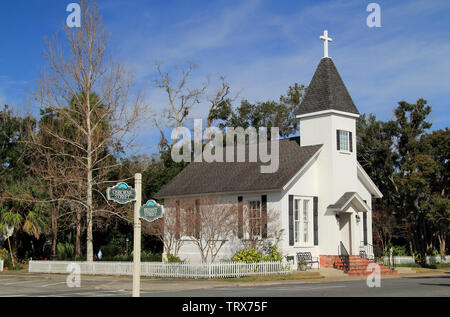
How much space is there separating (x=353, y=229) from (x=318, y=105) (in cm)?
752

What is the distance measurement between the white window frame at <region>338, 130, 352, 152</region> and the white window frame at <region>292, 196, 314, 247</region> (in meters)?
3.59

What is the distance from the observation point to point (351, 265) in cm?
3092

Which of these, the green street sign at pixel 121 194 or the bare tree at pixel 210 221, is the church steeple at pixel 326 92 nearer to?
the bare tree at pixel 210 221

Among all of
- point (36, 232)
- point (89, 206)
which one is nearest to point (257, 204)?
point (89, 206)

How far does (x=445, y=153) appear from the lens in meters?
37.8

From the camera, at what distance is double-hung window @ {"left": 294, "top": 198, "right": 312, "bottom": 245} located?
3094cm

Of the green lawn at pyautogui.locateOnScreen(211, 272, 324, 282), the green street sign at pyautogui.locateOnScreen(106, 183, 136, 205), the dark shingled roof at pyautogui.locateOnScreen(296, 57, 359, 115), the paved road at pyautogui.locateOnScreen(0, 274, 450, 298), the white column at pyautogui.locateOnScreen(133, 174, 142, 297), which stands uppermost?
the dark shingled roof at pyautogui.locateOnScreen(296, 57, 359, 115)

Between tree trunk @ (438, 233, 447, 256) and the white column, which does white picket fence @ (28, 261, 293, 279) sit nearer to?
the white column

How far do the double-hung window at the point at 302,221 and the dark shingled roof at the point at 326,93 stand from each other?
5.50 metres

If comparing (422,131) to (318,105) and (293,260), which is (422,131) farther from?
(293,260)

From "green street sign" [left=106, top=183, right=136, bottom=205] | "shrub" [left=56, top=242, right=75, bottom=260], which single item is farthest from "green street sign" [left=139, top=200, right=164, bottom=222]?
"shrub" [left=56, top=242, right=75, bottom=260]

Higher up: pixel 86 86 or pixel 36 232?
pixel 86 86

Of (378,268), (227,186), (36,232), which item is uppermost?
(227,186)

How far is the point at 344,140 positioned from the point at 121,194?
2219cm
